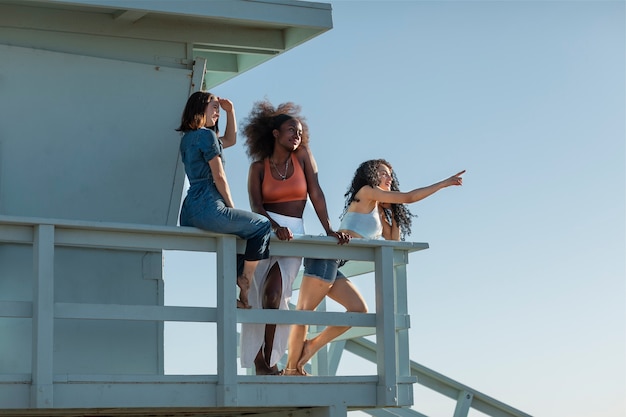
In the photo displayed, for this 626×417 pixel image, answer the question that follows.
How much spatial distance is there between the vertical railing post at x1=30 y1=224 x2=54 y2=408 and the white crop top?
257cm

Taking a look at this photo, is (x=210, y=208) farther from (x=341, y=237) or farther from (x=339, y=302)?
(x=339, y=302)

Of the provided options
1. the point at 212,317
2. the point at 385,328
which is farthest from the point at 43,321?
the point at 385,328

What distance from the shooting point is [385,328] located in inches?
366

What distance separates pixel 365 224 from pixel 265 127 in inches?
42.0

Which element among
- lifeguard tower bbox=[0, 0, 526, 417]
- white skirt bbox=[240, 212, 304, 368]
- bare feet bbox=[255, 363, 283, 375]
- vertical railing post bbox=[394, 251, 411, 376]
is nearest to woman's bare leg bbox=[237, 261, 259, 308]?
white skirt bbox=[240, 212, 304, 368]

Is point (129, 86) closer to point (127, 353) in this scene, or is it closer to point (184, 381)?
point (127, 353)

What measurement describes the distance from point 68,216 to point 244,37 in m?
2.03

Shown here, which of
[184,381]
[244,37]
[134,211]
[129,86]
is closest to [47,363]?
[184,381]

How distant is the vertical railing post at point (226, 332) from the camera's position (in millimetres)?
8719

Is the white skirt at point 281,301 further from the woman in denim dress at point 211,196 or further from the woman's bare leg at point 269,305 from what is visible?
the woman in denim dress at point 211,196

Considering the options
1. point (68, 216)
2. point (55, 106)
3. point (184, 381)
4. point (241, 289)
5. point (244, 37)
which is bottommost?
point (184, 381)

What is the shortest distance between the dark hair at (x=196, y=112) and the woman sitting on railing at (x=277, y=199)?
0.61m

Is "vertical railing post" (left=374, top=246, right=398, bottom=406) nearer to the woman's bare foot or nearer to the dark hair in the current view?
the woman's bare foot

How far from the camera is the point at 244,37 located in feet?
34.9
